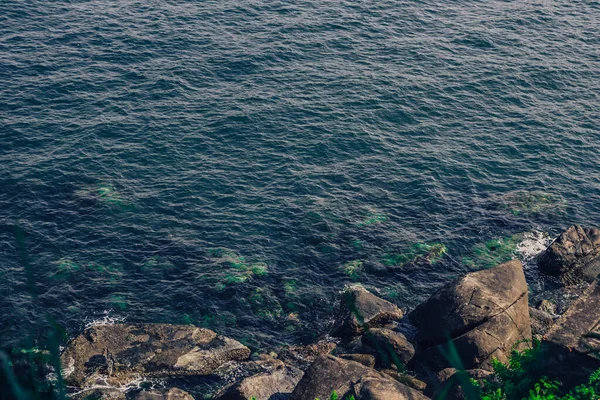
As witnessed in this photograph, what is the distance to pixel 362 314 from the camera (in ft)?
154

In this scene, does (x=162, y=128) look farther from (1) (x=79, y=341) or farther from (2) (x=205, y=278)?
(1) (x=79, y=341)

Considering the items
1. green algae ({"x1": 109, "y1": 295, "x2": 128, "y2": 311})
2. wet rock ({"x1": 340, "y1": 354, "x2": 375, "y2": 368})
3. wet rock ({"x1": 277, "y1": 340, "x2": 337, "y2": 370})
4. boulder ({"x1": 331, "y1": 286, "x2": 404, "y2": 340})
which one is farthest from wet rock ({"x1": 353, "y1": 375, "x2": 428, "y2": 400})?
green algae ({"x1": 109, "y1": 295, "x2": 128, "y2": 311})

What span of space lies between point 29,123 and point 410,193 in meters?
42.5

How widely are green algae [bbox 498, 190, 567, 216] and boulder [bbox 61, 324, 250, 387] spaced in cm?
3239

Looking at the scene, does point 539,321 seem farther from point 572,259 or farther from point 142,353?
point 142,353

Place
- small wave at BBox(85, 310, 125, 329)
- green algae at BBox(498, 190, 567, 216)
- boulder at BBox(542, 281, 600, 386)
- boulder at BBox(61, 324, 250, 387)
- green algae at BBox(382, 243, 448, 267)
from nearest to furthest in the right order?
boulder at BBox(542, 281, 600, 386), boulder at BBox(61, 324, 250, 387), small wave at BBox(85, 310, 125, 329), green algae at BBox(382, 243, 448, 267), green algae at BBox(498, 190, 567, 216)

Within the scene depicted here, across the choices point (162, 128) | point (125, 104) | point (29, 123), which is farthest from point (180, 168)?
point (29, 123)

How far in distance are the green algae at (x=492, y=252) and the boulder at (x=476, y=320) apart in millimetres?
9624

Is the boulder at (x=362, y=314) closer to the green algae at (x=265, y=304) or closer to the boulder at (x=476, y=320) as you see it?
the boulder at (x=476, y=320)

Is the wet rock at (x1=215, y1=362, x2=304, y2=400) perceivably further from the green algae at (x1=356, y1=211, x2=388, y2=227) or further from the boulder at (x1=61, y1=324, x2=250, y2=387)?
the green algae at (x1=356, y1=211, x2=388, y2=227)

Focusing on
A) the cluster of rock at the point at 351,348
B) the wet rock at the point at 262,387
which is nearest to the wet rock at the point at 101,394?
the cluster of rock at the point at 351,348

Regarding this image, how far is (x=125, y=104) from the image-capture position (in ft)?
241

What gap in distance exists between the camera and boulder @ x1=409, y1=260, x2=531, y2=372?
40.8m

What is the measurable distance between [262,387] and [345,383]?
650cm
